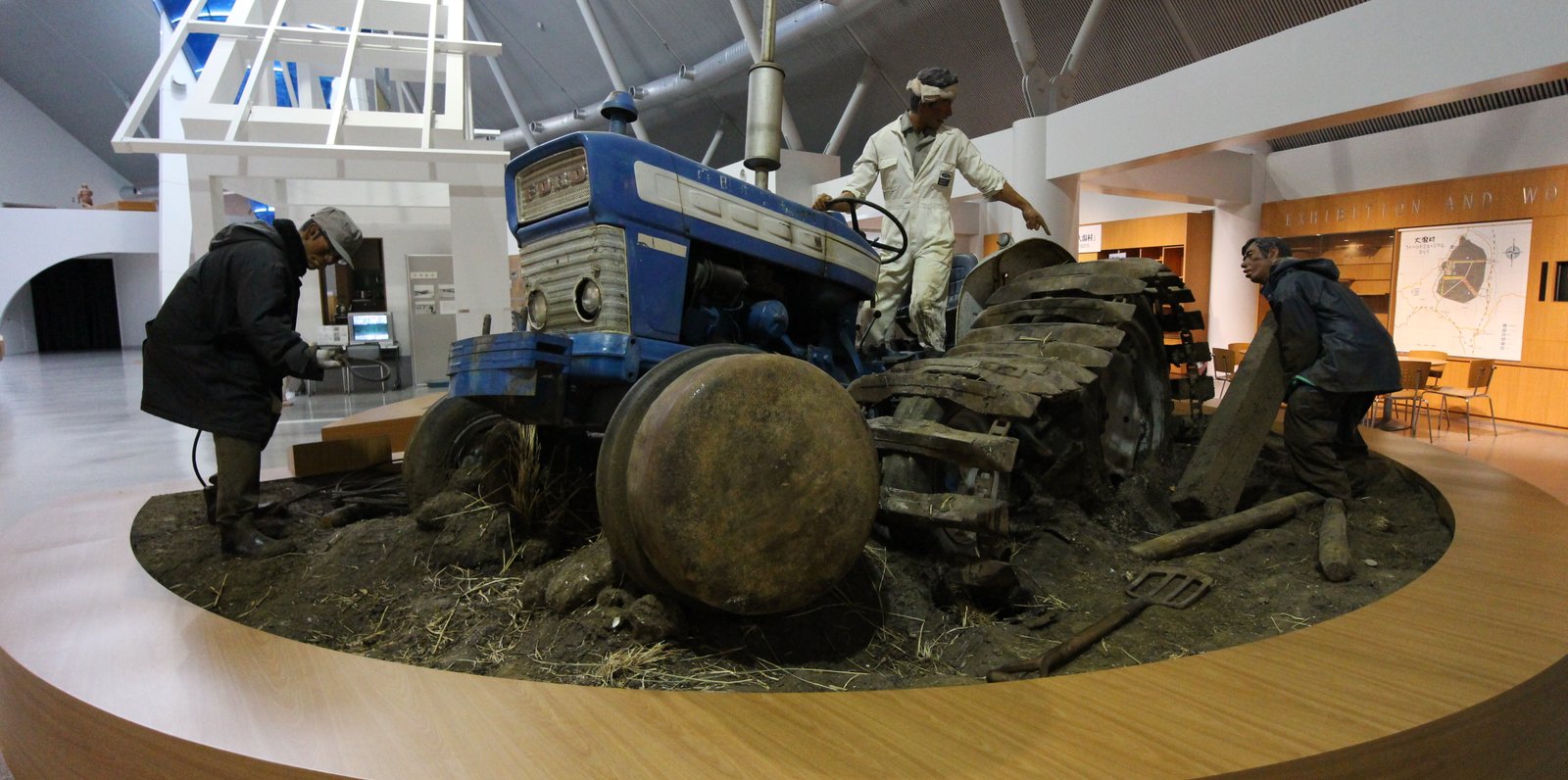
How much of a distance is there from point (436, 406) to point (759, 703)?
7.68 ft

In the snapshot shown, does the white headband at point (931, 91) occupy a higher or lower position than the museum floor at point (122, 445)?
higher

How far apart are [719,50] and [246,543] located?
673 inches

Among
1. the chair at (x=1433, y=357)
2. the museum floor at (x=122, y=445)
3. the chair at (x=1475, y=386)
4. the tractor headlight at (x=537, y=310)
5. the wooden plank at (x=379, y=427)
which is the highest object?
the tractor headlight at (x=537, y=310)

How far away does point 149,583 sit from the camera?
8.74ft

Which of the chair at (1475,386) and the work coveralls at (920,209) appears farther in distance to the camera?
the chair at (1475,386)

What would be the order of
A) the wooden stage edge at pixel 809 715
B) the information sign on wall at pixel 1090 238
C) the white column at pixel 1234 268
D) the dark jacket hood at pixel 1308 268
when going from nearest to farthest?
the wooden stage edge at pixel 809 715 < the dark jacket hood at pixel 1308 268 < the white column at pixel 1234 268 < the information sign on wall at pixel 1090 238

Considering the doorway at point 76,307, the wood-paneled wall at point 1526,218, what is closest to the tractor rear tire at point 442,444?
the wood-paneled wall at point 1526,218

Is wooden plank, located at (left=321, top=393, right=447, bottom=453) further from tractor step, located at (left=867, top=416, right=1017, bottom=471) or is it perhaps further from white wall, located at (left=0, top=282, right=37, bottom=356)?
white wall, located at (left=0, top=282, right=37, bottom=356)

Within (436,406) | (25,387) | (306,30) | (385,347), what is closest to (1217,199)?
(436,406)

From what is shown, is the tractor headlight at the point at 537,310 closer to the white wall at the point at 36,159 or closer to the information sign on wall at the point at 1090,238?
the information sign on wall at the point at 1090,238

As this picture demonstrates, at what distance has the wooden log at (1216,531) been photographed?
3.38m

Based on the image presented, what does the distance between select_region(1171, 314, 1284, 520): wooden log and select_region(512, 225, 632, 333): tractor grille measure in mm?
2741

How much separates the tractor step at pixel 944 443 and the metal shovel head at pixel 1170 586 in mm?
777

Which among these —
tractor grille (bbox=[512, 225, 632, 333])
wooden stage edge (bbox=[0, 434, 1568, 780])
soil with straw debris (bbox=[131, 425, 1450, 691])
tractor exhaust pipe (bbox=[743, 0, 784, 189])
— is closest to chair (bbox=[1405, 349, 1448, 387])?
soil with straw debris (bbox=[131, 425, 1450, 691])
